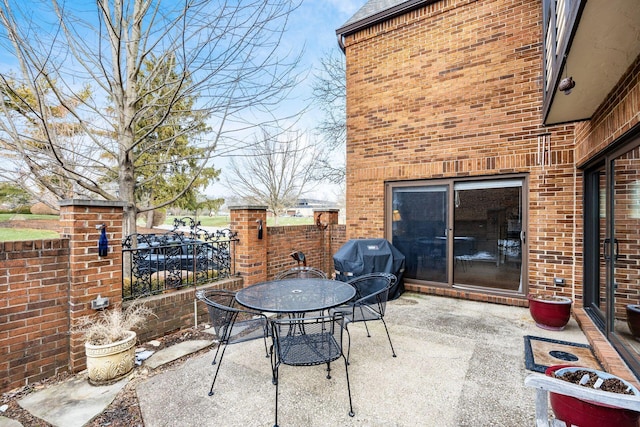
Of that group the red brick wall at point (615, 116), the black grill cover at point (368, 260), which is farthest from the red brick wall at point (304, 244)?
the red brick wall at point (615, 116)

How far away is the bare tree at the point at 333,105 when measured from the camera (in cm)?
1115

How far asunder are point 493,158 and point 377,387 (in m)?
4.11

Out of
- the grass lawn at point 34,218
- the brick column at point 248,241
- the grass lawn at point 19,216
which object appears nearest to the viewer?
the brick column at point 248,241

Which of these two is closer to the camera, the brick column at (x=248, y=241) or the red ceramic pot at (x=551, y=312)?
the red ceramic pot at (x=551, y=312)

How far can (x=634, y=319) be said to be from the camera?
285cm

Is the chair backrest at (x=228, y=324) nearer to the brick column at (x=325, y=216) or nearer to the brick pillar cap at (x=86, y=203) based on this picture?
the brick pillar cap at (x=86, y=203)

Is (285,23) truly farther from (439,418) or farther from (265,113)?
(439,418)

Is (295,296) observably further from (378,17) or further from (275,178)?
(275,178)

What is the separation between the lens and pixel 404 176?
5770mm

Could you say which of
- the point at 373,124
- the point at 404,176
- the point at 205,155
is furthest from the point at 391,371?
the point at 373,124

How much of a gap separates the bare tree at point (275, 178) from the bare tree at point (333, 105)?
51.6 inches

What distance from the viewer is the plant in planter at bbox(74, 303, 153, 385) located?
2.71m

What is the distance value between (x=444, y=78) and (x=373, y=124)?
4.86 feet

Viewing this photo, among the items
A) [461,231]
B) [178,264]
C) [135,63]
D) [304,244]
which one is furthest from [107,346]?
[461,231]
